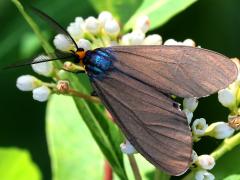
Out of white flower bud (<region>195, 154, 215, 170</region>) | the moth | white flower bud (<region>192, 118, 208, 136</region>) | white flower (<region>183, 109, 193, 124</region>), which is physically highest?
the moth

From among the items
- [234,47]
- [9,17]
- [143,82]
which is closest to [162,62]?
[143,82]

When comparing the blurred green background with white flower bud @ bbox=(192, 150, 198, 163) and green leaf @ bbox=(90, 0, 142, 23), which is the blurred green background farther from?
white flower bud @ bbox=(192, 150, 198, 163)

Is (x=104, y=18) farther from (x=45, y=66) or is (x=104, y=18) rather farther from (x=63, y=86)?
(x=63, y=86)

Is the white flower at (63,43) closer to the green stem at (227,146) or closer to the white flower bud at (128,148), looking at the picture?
the white flower bud at (128,148)

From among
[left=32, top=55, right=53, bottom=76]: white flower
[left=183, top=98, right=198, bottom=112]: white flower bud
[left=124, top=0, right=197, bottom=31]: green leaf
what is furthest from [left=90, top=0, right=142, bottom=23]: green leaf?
[left=183, top=98, right=198, bottom=112]: white flower bud

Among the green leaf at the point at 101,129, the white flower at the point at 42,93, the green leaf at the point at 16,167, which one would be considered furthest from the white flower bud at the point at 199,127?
the green leaf at the point at 16,167

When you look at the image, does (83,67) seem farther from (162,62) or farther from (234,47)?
(234,47)

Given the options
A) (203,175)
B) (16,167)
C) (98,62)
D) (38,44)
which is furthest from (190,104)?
(38,44)
